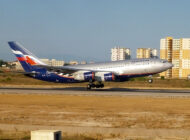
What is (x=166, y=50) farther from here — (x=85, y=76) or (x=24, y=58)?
(x=85, y=76)

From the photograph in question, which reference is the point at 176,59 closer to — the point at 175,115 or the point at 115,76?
the point at 115,76

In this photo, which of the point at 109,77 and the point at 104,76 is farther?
the point at 104,76

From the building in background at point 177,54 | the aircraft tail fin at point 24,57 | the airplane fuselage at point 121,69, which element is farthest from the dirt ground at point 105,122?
the building in background at point 177,54

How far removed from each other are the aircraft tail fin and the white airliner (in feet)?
0.54

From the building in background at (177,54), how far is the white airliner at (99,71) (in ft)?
271

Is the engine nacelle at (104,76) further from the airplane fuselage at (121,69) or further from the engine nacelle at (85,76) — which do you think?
the engine nacelle at (85,76)

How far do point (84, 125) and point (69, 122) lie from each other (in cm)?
150

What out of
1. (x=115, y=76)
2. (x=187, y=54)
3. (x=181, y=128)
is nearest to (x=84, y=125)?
(x=181, y=128)

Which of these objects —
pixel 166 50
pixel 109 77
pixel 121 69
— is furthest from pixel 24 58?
pixel 166 50

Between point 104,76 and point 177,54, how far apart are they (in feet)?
316

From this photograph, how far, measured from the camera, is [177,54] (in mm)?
144125

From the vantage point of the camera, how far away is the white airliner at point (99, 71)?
176ft

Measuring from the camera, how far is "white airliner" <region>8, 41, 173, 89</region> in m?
53.8

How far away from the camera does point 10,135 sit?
55.5ft
